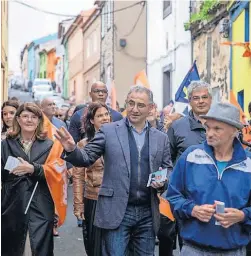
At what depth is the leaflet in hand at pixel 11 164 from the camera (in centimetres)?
541

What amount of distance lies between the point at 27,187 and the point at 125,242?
43.7 inches

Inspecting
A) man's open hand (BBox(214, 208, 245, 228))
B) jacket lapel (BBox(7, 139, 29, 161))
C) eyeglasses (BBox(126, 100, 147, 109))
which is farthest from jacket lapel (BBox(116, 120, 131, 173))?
man's open hand (BBox(214, 208, 245, 228))

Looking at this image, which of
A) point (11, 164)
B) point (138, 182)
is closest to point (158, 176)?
point (138, 182)

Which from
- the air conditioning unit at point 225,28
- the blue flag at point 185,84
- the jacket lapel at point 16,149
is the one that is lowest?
the jacket lapel at point 16,149

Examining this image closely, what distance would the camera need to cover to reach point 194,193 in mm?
4188

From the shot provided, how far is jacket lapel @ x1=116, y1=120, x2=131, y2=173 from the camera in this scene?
503cm

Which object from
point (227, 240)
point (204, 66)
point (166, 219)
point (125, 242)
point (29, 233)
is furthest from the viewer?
point (204, 66)

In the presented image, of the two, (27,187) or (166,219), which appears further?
(166,219)

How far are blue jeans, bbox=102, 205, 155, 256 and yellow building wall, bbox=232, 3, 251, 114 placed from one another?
338 inches

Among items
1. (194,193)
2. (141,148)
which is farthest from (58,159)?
(194,193)

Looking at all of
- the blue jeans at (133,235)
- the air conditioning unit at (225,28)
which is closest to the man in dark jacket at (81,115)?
the blue jeans at (133,235)

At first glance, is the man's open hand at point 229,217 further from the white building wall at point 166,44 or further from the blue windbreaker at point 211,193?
the white building wall at point 166,44

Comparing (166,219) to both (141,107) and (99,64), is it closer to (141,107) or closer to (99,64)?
(141,107)

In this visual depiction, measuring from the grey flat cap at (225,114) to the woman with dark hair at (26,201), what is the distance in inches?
76.9
